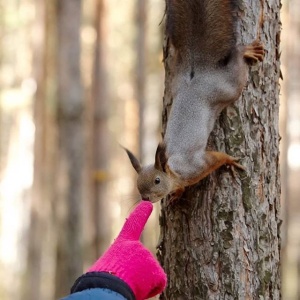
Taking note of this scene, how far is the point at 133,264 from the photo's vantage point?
2443mm

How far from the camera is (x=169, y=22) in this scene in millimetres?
3303

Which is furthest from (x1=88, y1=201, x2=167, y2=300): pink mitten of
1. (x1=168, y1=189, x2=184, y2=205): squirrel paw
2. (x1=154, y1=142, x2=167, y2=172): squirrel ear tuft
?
(x1=168, y1=189, x2=184, y2=205): squirrel paw

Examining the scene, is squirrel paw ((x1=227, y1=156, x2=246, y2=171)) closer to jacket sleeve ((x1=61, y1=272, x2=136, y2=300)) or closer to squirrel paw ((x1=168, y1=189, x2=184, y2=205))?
squirrel paw ((x1=168, y1=189, x2=184, y2=205))

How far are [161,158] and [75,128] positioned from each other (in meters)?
3.92

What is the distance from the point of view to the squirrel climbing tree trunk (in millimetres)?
3141

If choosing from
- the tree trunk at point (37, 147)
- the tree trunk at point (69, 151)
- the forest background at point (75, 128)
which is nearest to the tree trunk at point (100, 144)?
the forest background at point (75, 128)

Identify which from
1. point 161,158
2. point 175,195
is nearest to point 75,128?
point 175,195

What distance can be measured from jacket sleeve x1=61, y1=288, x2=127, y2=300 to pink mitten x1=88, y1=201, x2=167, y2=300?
0.12 meters

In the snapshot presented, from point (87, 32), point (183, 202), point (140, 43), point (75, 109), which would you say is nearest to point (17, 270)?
point (87, 32)

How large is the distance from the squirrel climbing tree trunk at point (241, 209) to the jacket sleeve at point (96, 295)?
0.97 metres

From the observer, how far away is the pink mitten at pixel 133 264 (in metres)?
2.40

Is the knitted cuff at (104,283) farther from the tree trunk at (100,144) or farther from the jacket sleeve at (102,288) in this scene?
the tree trunk at (100,144)

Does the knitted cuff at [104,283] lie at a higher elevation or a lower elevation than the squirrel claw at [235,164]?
lower

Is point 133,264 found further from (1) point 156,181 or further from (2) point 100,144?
(2) point 100,144
